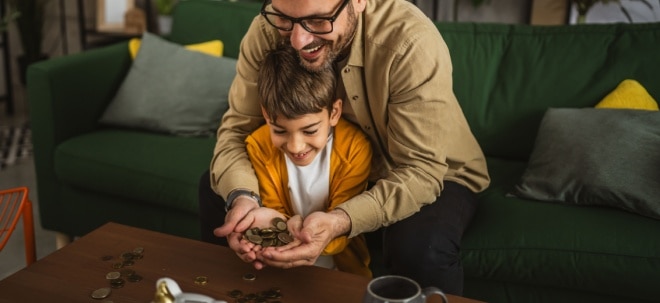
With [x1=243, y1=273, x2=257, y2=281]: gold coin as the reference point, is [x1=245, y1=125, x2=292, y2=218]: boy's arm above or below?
above

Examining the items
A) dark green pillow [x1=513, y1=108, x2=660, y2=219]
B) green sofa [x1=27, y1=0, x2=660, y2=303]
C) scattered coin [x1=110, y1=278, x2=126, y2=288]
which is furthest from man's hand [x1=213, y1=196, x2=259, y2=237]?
dark green pillow [x1=513, y1=108, x2=660, y2=219]

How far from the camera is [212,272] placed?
1.34 metres

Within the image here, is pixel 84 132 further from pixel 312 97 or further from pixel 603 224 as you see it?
pixel 603 224

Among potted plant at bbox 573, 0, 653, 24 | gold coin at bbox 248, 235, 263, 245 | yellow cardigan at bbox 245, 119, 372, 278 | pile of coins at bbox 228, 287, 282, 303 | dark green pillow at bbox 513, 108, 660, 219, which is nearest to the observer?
pile of coins at bbox 228, 287, 282, 303

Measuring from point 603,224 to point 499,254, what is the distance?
0.26m

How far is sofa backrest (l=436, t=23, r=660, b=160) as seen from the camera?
6.79 feet

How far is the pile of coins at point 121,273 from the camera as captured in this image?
1262mm

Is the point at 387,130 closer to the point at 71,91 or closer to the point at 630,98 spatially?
the point at 630,98

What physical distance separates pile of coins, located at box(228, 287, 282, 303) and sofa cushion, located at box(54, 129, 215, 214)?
832mm

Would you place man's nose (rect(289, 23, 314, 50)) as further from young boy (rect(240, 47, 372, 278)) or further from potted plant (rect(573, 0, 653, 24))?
potted plant (rect(573, 0, 653, 24))

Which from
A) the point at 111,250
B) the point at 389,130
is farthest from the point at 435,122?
the point at 111,250

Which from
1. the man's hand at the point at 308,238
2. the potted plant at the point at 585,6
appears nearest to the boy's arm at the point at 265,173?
the man's hand at the point at 308,238

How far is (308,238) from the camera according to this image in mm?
1347

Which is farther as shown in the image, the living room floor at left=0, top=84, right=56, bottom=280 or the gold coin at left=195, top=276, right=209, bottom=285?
the living room floor at left=0, top=84, right=56, bottom=280
